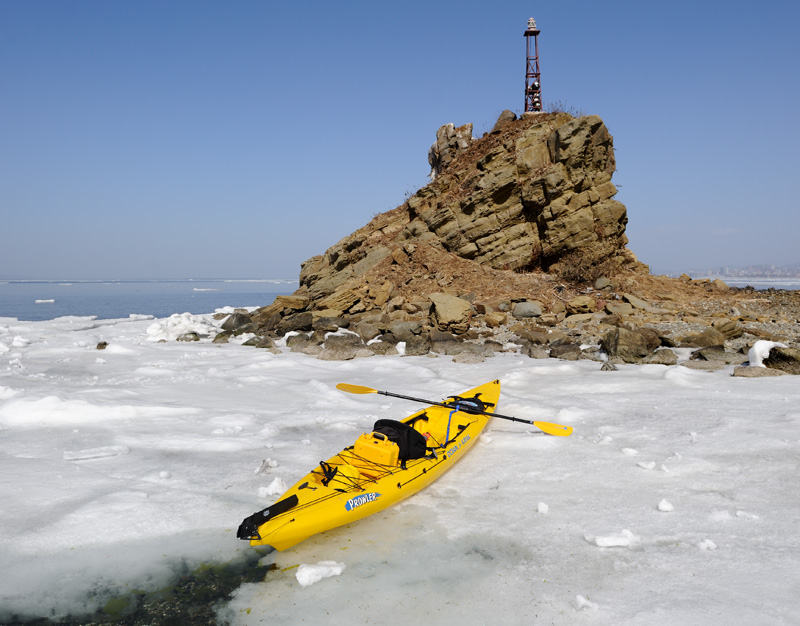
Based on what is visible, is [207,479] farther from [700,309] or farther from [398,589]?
[700,309]

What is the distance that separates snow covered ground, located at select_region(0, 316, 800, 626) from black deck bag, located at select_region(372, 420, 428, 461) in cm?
51

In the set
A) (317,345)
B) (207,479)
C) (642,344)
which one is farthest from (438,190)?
(207,479)

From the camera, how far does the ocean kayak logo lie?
4.95 meters

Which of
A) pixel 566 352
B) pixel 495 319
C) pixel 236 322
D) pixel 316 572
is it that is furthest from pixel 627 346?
pixel 236 322

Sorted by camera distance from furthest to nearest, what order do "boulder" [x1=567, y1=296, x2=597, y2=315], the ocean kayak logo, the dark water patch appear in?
"boulder" [x1=567, y1=296, x2=597, y2=315], the ocean kayak logo, the dark water patch

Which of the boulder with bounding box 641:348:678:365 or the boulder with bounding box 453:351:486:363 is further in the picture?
the boulder with bounding box 453:351:486:363

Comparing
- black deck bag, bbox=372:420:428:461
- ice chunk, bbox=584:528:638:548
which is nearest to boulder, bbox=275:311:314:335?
black deck bag, bbox=372:420:428:461

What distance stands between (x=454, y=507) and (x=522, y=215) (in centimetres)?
1843

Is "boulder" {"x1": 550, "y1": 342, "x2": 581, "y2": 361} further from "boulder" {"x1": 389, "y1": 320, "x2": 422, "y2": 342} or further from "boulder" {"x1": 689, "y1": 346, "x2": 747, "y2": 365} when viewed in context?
"boulder" {"x1": 389, "y1": 320, "x2": 422, "y2": 342}

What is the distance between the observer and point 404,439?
19.2ft

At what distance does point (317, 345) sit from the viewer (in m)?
15.8

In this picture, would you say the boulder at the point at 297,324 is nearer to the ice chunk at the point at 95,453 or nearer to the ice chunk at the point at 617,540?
the ice chunk at the point at 95,453

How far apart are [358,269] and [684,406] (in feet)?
53.9

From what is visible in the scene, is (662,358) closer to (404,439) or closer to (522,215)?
(404,439)
